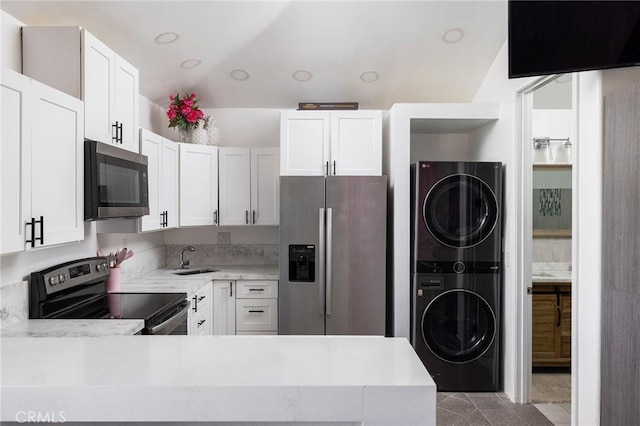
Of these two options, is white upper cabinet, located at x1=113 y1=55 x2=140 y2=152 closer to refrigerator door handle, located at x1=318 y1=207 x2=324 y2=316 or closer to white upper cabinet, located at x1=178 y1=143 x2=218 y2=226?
white upper cabinet, located at x1=178 y1=143 x2=218 y2=226

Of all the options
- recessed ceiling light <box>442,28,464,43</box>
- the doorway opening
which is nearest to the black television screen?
the doorway opening

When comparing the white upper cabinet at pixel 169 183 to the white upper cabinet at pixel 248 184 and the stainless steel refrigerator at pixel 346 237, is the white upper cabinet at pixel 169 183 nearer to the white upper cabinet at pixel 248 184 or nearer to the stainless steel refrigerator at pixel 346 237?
the white upper cabinet at pixel 248 184

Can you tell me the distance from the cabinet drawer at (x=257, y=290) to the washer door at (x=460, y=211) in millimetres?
Answer: 1417

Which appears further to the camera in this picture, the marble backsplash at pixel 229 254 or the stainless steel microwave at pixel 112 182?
the marble backsplash at pixel 229 254

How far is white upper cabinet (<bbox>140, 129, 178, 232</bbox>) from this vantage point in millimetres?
2969

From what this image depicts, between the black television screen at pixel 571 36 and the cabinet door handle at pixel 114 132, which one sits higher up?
the black television screen at pixel 571 36

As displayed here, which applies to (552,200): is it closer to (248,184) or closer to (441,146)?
(441,146)

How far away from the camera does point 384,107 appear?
4020mm

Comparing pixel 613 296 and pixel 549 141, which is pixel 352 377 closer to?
pixel 613 296

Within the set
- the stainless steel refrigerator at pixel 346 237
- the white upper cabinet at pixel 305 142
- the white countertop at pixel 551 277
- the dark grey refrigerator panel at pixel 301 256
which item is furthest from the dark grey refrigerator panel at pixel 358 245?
the white countertop at pixel 551 277

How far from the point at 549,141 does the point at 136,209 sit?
141 inches

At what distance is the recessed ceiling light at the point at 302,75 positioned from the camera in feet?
11.8

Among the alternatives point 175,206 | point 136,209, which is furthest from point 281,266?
point 136,209

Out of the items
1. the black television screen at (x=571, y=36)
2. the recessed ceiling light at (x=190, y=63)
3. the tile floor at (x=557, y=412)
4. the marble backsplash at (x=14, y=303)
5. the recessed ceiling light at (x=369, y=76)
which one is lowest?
the tile floor at (x=557, y=412)
